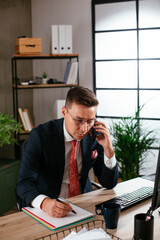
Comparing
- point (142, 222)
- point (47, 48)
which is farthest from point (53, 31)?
point (142, 222)

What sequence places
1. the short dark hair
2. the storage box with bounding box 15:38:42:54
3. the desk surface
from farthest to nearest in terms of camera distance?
the storage box with bounding box 15:38:42:54
the short dark hair
the desk surface

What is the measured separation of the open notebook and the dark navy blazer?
11.1 inches

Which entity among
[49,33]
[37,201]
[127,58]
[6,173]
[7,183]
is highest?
[49,33]

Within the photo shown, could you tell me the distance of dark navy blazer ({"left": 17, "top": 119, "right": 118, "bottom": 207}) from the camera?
183 centimetres

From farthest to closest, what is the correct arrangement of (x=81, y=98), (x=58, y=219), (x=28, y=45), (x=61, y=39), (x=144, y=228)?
1. (x=61, y=39)
2. (x=28, y=45)
3. (x=81, y=98)
4. (x=58, y=219)
5. (x=144, y=228)

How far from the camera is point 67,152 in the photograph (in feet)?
6.44

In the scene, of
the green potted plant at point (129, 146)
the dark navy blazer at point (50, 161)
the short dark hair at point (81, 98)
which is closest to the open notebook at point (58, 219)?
the dark navy blazer at point (50, 161)

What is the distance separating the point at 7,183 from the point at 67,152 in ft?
5.27

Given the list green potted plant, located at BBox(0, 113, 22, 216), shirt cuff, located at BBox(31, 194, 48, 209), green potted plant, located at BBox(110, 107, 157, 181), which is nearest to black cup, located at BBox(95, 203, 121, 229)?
shirt cuff, located at BBox(31, 194, 48, 209)

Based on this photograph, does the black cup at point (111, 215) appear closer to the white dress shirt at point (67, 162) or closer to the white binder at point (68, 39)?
the white dress shirt at point (67, 162)

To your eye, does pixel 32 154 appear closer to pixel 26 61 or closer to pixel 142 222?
pixel 142 222

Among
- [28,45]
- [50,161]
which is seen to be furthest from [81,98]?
[28,45]

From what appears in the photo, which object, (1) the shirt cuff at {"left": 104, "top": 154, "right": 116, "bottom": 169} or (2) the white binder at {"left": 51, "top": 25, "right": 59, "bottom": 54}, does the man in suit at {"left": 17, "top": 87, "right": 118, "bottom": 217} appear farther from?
(2) the white binder at {"left": 51, "top": 25, "right": 59, "bottom": 54}

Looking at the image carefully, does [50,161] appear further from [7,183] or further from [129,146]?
[129,146]
